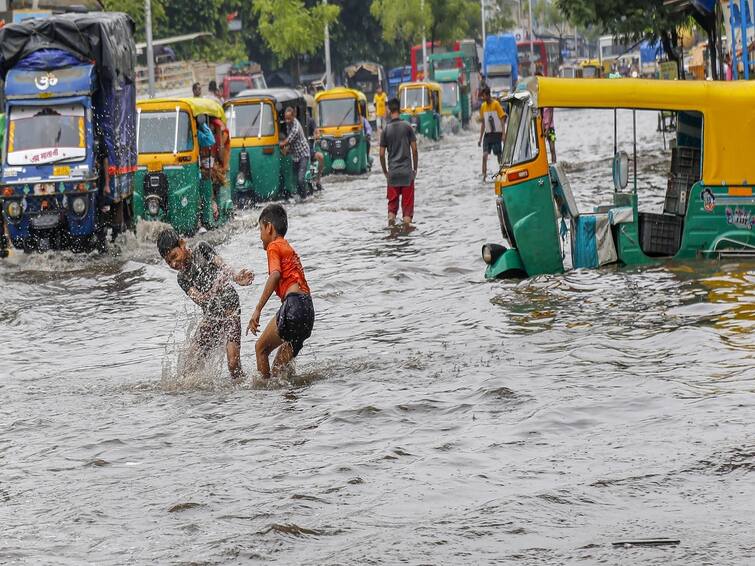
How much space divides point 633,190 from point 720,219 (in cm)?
86

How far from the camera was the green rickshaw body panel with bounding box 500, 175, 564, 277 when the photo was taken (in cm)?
1348

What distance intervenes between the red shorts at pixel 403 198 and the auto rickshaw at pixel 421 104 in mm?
21797

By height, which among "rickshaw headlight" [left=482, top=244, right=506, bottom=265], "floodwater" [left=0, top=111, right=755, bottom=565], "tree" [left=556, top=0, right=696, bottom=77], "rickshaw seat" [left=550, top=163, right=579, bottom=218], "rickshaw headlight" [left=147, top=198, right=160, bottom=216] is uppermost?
"tree" [left=556, top=0, right=696, bottom=77]

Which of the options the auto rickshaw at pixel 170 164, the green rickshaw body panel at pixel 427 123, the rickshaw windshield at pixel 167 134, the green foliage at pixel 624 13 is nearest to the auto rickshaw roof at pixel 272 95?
the auto rickshaw at pixel 170 164

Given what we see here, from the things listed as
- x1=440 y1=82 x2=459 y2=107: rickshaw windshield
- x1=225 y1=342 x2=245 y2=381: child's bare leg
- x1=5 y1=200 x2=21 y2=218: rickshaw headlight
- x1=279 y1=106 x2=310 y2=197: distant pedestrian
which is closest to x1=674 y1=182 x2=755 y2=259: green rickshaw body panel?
x1=225 y1=342 x2=245 y2=381: child's bare leg

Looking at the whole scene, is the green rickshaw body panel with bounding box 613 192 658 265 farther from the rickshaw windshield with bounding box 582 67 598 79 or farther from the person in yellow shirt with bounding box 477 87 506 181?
the rickshaw windshield with bounding box 582 67 598 79

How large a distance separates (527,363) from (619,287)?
313 centimetres

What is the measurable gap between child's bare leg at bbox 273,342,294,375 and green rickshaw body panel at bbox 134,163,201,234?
10.7m

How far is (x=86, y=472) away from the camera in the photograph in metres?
8.05

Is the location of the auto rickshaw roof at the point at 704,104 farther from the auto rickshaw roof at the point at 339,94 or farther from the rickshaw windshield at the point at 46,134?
the auto rickshaw roof at the point at 339,94

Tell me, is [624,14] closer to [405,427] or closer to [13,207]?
[13,207]

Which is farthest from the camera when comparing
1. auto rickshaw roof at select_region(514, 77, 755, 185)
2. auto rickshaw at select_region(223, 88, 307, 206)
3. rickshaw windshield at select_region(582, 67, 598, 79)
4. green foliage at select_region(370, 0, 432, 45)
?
rickshaw windshield at select_region(582, 67, 598, 79)

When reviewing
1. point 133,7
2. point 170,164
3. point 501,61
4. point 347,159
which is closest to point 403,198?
point 170,164

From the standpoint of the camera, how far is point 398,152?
64.4 ft
